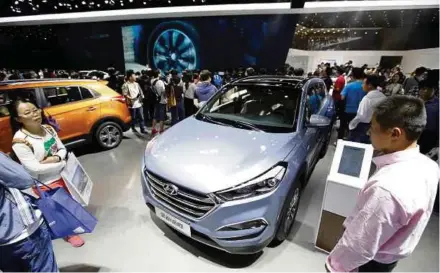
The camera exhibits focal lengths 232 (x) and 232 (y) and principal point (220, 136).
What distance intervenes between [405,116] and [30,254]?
2.21 metres

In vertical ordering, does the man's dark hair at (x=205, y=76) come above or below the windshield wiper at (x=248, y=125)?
above

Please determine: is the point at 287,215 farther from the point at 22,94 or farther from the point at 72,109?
the point at 22,94

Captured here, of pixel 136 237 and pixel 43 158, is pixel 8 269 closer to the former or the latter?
pixel 43 158

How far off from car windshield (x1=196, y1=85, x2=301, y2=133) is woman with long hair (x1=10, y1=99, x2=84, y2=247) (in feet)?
5.13

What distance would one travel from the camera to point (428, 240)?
248 centimetres

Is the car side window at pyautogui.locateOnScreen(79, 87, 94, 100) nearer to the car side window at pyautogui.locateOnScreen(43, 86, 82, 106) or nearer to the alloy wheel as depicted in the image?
the car side window at pyautogui.locateOnScreen(43, 86, 82, 106)

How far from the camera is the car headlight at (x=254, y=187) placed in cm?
181

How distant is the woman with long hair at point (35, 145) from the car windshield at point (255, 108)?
1.56 metres

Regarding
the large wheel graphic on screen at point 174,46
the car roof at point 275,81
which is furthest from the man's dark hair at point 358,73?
the large wheel graphic on screen at point 174,46

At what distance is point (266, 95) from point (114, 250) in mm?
2427

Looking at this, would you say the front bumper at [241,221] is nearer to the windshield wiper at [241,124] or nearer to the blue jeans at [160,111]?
the windshield wiper at [241,124]

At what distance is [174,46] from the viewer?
1182 cm

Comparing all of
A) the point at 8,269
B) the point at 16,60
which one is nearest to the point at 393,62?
the point at 8,269

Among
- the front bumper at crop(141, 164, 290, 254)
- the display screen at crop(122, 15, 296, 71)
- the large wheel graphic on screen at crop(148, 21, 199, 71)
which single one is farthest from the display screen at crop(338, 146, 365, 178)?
the large wheel graphic on screen at crop(148, 21, 199, 71)
